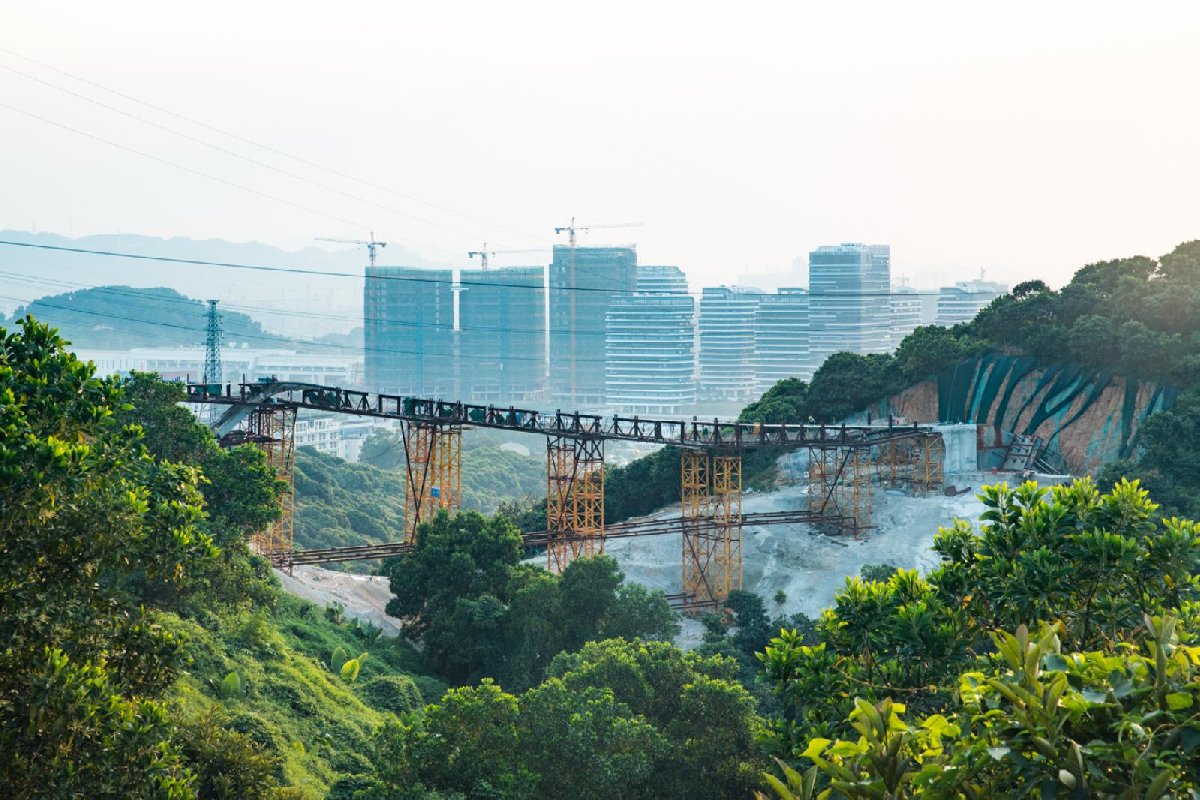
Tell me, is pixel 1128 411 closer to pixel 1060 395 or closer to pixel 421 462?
pixel 1060 395

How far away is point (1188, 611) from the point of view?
14.5m

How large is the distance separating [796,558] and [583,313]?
433ft

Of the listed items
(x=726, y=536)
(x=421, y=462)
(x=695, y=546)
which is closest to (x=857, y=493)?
(x=726, y=536)

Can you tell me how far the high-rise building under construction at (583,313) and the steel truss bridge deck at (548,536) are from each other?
407 feet

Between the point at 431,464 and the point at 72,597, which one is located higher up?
the point at 72,597

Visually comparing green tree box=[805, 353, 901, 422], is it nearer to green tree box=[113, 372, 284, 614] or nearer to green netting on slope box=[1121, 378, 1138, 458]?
green netting on slope box=[1121, 378, 1138, 458]

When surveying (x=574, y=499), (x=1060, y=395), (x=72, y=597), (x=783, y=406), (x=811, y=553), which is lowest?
(x=811, y=553)

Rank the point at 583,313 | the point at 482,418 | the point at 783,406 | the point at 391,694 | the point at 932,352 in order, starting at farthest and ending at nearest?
the point at 583,313, the point at 783,406, the point at 932,352, the point at 482,418, the point at 391,694

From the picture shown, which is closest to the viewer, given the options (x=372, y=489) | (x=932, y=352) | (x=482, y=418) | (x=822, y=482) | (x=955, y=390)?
(x=482, y=418)

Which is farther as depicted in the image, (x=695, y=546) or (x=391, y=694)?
(x=695, y=546)

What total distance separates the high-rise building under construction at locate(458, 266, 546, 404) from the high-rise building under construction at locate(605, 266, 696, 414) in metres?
12.1

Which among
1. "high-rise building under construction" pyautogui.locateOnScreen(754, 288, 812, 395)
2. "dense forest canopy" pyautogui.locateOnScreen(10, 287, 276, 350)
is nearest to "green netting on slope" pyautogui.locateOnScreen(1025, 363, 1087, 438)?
"high-rise building under construction" pyautogui.locateOnScreen(754, 288, 812, 395)

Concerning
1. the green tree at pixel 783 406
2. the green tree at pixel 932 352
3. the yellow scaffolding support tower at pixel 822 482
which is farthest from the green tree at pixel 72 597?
the green tree at pixel 932 352

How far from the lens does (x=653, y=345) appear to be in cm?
16775
